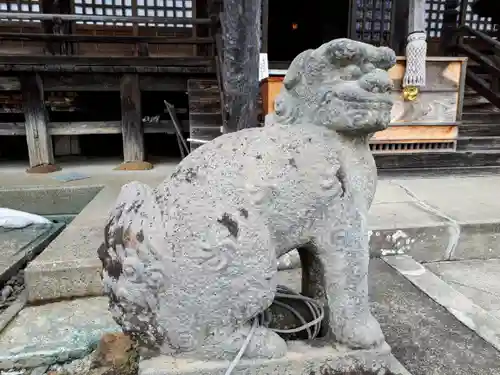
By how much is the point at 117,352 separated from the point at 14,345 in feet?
1.90

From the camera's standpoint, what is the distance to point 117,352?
156 cm

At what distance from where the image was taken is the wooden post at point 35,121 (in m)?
5.70

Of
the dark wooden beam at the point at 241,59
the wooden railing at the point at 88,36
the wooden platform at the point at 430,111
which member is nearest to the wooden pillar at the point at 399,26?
the wooden platform at the point at 430,111

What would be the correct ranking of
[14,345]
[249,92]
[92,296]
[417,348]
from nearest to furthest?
[417,348] → [14,345] → [92,296] → [249,92]

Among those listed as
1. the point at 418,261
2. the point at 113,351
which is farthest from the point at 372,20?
the point at 113,351

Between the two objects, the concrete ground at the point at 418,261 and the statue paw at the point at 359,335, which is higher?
the statue paw at the point at 359,335

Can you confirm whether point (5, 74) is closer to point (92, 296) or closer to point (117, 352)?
point (92, 296)

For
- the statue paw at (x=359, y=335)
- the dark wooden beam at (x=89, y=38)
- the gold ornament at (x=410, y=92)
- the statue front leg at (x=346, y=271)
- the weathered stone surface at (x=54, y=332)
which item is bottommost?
the weathered stone surface at (x=54, y=332)

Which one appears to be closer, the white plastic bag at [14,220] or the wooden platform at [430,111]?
the white plastic bag at [14,220]

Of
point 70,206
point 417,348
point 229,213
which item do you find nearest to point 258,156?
point 229,213

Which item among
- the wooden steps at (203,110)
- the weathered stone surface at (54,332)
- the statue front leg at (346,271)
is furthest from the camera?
the wooden steps at (203,110)

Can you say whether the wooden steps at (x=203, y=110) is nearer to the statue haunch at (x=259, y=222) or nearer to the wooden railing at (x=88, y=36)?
the wooden railing at (x=88, y=36)

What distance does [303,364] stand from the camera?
1145 mm

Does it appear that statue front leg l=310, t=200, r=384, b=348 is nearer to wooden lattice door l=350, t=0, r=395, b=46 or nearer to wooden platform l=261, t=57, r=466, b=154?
wooden platform l=261, t=57, r=466, b=154
